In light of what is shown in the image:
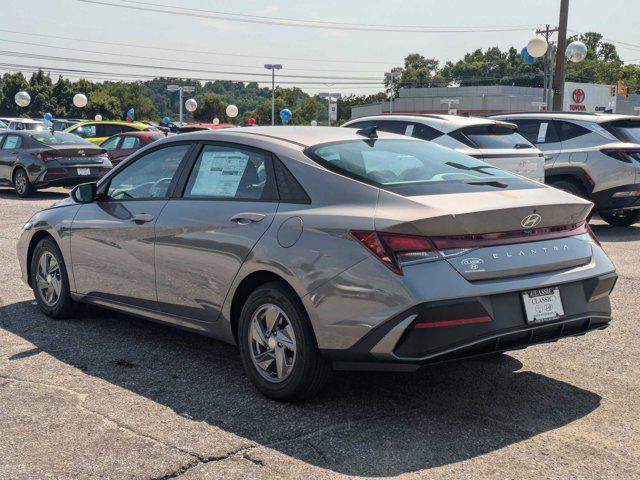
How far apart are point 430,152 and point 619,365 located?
1.85 m

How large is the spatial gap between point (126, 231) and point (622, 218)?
981 cm

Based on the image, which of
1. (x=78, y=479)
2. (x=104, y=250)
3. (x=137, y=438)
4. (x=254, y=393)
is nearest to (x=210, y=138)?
(x=104, y=250)

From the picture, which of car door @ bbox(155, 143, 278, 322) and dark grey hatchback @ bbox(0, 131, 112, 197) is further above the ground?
car door @ bbox(155, 143, 278, 322)

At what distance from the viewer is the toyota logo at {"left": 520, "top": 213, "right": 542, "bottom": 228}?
4371 millimetres

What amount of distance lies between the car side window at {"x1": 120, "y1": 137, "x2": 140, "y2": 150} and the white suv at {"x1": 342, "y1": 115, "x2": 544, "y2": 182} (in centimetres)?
1093

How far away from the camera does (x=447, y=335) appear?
4.05m

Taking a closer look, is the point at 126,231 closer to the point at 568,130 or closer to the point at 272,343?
the point at 272,343

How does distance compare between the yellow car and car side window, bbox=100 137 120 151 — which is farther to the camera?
the yellow car

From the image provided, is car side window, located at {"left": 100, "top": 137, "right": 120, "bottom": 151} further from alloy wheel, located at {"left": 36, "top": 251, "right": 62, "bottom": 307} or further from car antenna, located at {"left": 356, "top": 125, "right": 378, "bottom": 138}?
car antenna, located at {"left": 356, "top": 125, "right": 378, "bottom": 138}

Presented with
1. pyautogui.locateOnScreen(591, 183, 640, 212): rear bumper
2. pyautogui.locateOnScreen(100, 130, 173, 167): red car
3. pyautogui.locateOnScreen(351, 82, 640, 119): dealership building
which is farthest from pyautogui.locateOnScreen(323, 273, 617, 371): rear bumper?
pyautogui.locateOnScreen(351, 82, 640, 119): dealership building

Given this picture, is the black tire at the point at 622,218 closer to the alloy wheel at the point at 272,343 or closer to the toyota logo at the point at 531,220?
the toyota logo at the point at 531,220

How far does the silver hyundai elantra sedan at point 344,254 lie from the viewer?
13.4ft

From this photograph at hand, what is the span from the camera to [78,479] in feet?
12.1

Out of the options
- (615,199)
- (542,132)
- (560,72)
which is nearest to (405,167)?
(615,199)
